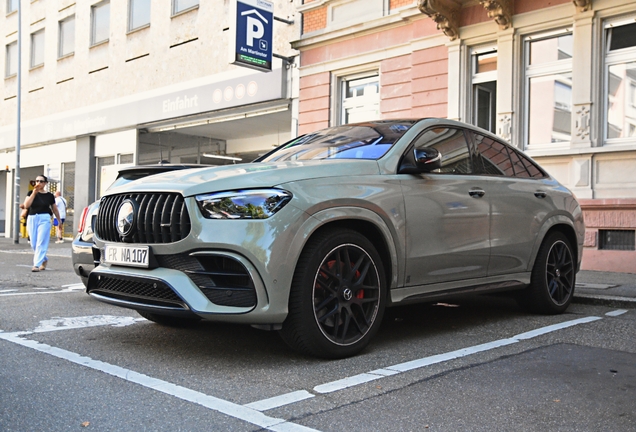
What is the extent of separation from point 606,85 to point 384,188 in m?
8.26

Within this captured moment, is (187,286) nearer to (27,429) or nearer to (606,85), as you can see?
(27,429)

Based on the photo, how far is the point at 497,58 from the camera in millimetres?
12656

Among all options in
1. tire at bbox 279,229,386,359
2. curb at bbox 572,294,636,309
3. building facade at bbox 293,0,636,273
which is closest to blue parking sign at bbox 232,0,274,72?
building facade at bbox 293,0,636,273

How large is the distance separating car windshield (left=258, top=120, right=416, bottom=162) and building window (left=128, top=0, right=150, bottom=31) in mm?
17576

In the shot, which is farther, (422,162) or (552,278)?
(552,278)

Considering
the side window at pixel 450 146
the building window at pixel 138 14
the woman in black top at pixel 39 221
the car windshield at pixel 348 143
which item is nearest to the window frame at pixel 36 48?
the building window at pixel 138 14

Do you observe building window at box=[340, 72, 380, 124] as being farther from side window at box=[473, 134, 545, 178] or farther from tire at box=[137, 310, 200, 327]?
tire at box=[137, 310, 200, 327]

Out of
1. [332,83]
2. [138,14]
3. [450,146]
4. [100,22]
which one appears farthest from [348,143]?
[100,22]

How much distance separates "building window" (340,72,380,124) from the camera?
15.1 metres

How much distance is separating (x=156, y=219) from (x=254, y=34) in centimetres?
1210

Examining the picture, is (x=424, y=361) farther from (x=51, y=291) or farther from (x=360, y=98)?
(x=360, y=98)

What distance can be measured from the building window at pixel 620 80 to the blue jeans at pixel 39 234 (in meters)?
9.46

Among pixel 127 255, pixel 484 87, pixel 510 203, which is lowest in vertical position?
pixel 127 255

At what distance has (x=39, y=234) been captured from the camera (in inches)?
447
